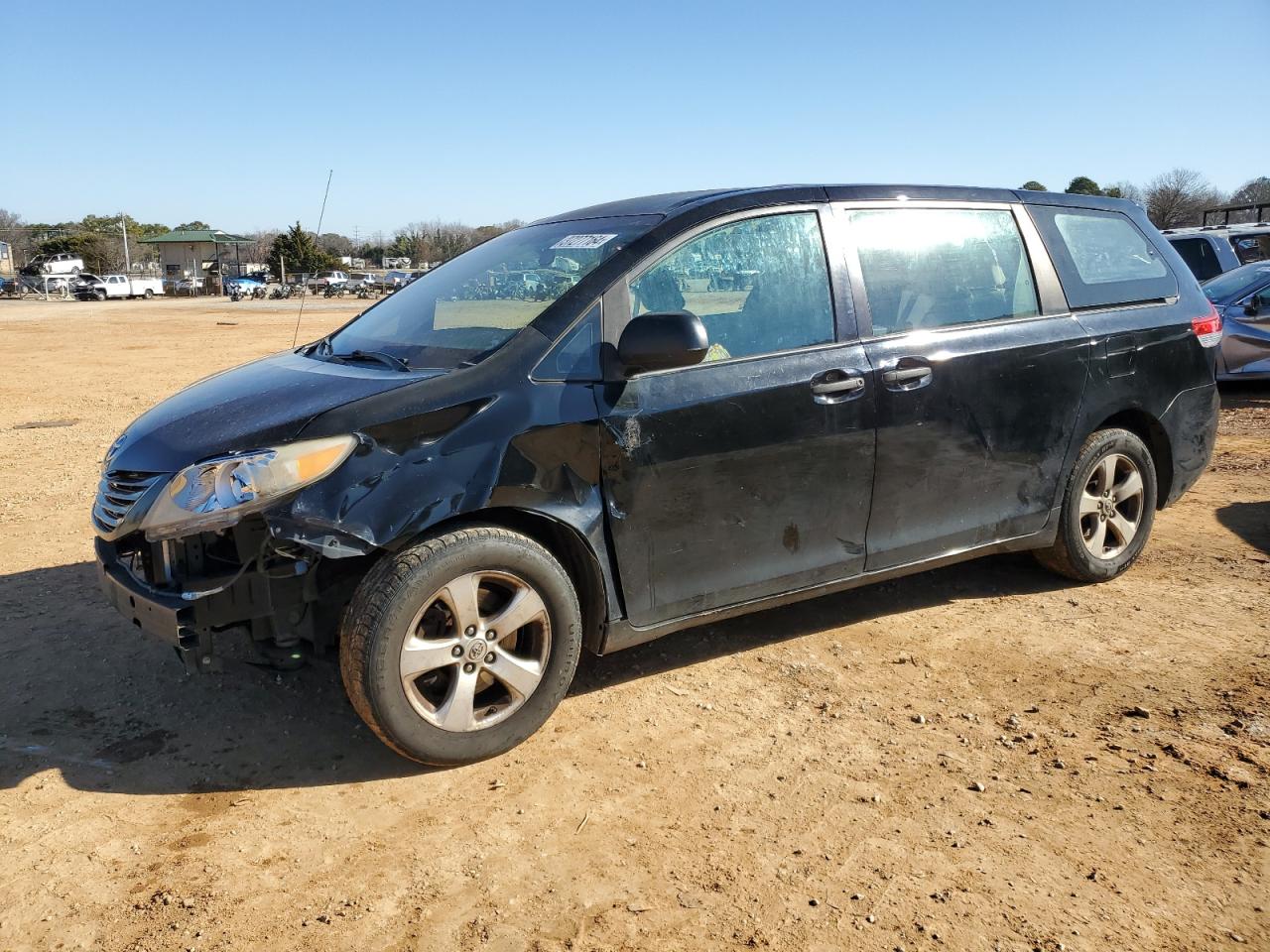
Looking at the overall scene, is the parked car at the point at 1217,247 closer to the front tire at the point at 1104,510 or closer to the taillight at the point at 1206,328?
the taillight at the point at 1206,328

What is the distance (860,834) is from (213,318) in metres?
36.2

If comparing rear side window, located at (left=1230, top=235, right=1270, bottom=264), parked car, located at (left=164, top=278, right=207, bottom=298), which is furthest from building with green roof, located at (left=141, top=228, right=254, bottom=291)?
rear side window, located at (left=1230, top=235, right=1270, bottom=264)

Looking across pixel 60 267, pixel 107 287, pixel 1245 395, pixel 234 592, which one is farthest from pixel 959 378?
pixel 60 267

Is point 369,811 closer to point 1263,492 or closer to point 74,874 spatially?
point 74,874

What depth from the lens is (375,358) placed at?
3.88 meters

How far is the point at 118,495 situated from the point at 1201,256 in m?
14.2

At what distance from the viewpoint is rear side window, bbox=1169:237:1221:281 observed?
13.5m

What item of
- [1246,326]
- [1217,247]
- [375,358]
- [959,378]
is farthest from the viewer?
[1217,247]

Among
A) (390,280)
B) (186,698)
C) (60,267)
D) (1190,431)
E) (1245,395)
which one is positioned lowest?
(186,698)

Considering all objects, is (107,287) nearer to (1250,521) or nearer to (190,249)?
(190,249)

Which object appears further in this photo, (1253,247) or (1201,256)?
(1253,247)

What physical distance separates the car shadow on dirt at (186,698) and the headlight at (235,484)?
2.56ft

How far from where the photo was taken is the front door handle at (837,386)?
3922 millimetres

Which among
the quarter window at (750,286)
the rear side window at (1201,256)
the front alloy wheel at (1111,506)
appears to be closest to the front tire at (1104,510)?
the front alloy wheel at (1111,506)
